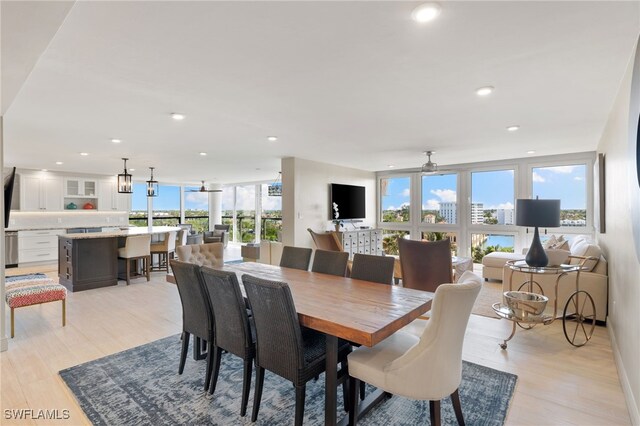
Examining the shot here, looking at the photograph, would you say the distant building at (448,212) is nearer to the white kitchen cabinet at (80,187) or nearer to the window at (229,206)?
the window at (229,206)

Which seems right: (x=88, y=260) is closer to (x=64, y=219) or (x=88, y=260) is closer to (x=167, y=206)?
(x=64, y=219)

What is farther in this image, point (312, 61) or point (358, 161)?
point (358, 161)

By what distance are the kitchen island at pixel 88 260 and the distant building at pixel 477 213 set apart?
22.5 feet

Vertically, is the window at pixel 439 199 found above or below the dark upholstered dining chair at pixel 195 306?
above

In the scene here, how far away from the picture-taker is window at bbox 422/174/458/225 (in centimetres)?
754

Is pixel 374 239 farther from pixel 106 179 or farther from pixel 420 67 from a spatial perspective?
pixel 106 179

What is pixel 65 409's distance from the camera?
7.34ft

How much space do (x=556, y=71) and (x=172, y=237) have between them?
6.68 meters

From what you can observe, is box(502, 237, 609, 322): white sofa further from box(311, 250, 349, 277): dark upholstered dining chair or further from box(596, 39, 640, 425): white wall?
box(311, 250, 349, 277): dark upholstered dining chair

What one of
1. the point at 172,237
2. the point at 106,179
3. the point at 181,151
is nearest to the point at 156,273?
the point at 172,237

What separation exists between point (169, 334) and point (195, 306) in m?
1.32

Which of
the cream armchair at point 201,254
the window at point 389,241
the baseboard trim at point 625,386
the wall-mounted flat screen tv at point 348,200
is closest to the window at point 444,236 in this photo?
the window at point 389,241

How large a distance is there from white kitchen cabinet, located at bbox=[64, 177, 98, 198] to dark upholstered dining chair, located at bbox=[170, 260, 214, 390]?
8027mm

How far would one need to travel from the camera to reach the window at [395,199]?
8.31 metres
